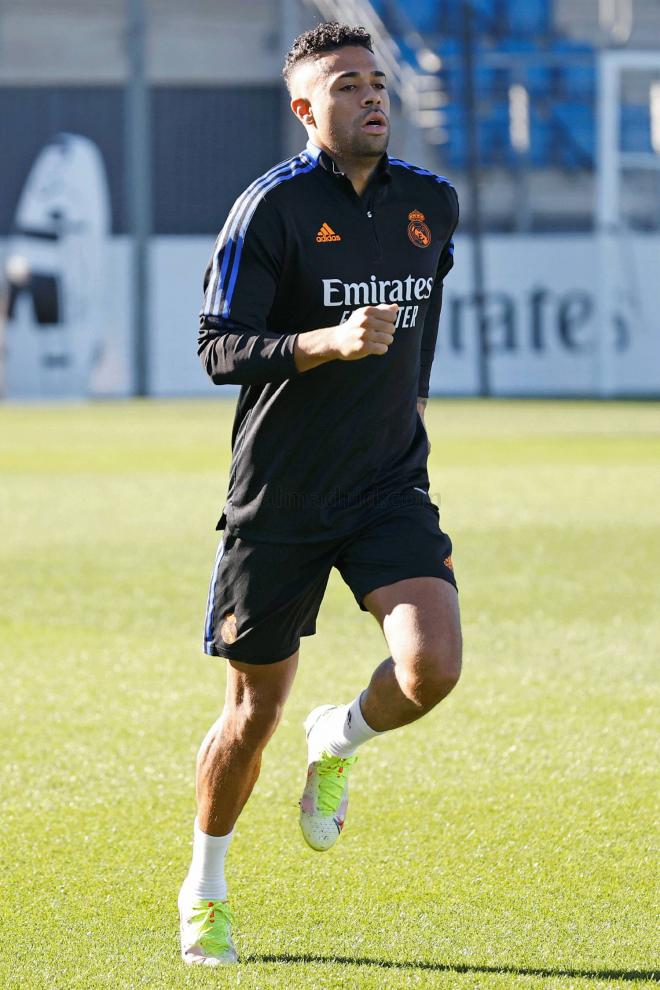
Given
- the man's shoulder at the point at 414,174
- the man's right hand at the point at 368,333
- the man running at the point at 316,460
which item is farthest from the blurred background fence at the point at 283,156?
the man's right hand at the point at 368,333

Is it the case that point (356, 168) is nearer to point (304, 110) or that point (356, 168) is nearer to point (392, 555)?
point (304, 110)

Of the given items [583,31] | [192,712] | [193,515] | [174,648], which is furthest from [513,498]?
[583,31]

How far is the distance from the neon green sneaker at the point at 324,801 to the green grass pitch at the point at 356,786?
17cm

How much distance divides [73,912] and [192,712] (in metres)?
2.56

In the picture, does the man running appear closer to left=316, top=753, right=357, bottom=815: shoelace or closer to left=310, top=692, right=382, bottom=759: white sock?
left=310, top=692, right=382, bottom=759: white sock

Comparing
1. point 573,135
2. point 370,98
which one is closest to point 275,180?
point 370,98

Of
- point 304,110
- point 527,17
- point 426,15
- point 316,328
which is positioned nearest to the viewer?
point 316,328

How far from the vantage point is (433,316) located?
4.87 meters

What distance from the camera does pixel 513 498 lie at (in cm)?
1535

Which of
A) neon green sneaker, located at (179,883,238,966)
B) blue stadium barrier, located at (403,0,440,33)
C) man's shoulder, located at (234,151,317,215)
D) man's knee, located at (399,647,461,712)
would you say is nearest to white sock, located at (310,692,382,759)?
man's knee, located at (399,647,461,712)

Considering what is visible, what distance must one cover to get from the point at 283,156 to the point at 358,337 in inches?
1325

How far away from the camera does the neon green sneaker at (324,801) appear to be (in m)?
4.54

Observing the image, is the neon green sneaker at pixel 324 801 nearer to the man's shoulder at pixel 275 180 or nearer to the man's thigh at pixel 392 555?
the man's thigh at pixel 392 555

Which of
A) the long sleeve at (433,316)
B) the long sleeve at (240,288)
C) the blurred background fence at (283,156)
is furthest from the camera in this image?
the blurred background fence at (283,156)
